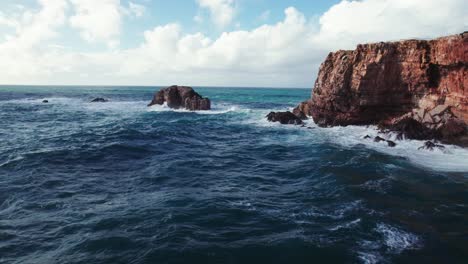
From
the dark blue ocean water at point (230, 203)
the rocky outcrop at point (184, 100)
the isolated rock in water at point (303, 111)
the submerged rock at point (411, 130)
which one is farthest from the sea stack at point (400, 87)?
the rocky outcrop at point (184, 100)

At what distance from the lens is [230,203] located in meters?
18.5

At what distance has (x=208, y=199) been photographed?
19078mm

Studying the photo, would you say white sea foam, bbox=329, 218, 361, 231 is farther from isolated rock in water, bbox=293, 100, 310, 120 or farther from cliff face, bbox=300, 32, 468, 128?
isolated rock in water, bbox=293, 100, 310, 120

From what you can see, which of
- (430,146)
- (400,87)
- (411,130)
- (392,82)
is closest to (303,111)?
(392,82)

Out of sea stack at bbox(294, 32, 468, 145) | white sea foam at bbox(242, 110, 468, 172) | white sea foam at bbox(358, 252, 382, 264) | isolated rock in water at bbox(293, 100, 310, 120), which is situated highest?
sea stack at bbox(294, 32, 468, 145)

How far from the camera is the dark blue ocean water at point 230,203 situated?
13422 mm

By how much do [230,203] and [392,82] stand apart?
30.6 m

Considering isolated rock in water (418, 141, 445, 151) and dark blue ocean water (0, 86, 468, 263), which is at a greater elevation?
isolated rock in water (418, 141, 445, 151)

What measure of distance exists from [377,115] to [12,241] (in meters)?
40.8

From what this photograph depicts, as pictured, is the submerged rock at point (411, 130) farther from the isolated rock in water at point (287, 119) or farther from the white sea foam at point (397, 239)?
the white sea foam at point (397, 239)

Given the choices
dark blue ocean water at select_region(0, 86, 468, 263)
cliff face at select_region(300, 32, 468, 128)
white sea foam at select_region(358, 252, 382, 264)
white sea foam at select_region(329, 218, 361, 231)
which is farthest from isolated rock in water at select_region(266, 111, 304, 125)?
white sea foam at select_region(358, 252, 382, 264)

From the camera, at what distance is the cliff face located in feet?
111

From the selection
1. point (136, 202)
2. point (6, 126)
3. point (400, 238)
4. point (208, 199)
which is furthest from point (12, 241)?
point (6, 126)

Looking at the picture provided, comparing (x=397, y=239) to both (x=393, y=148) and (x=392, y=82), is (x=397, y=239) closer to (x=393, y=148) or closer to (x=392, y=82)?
(x=393, y=148)
